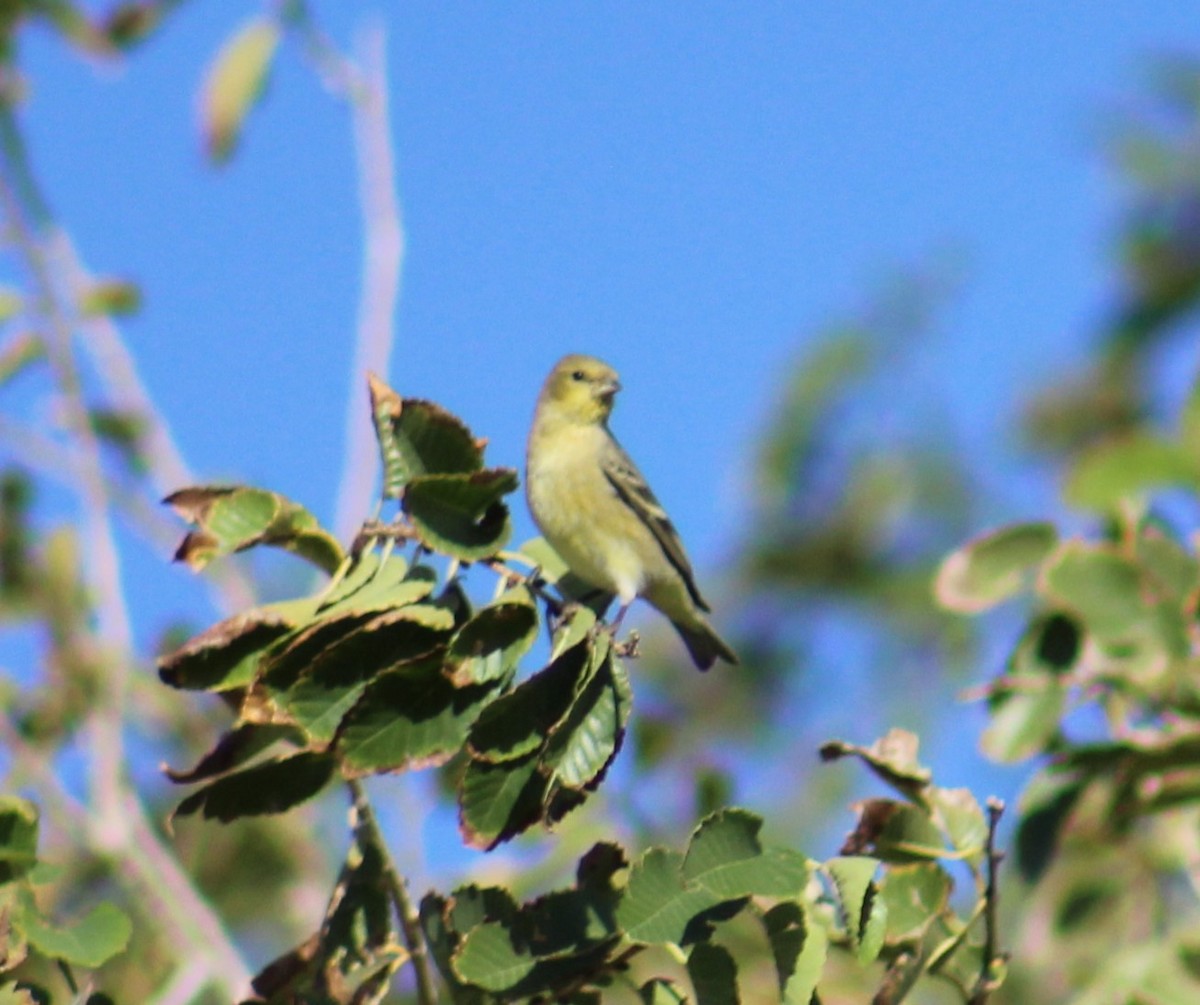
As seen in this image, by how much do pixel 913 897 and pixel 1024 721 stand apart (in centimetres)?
64

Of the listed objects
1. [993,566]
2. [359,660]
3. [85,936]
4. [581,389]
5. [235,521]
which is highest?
[581,389]

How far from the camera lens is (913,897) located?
2232mm

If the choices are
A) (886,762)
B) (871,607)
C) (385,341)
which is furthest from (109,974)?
(871,607)

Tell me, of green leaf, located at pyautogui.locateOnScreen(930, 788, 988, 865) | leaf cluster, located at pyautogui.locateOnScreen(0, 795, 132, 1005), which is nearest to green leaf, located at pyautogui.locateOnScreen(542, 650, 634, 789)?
green leaf, located at pyautogui.locateOnScreen(930, 788, 988, 865)

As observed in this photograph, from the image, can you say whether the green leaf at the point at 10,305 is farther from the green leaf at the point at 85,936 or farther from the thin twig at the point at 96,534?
the green leaf at the point at 85,936

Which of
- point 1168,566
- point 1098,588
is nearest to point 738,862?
point 1098,588

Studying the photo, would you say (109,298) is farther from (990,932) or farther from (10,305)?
(990,932)

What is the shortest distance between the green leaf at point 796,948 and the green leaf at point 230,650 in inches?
27.4

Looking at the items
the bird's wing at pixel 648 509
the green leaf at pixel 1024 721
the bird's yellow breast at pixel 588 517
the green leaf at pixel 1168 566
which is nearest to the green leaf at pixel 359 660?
the green leaf at pixel 1024 721

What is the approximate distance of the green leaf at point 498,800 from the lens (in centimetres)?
200

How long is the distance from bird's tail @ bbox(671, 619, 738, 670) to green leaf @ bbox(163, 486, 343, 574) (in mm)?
3293

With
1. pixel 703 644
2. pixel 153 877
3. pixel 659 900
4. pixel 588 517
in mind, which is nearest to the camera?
pixel 659 900

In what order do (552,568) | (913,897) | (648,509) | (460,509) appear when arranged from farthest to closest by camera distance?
(648,509) < (552,568) < (913,897) < (460,509)

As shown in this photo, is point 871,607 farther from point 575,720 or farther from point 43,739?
point 575,720
